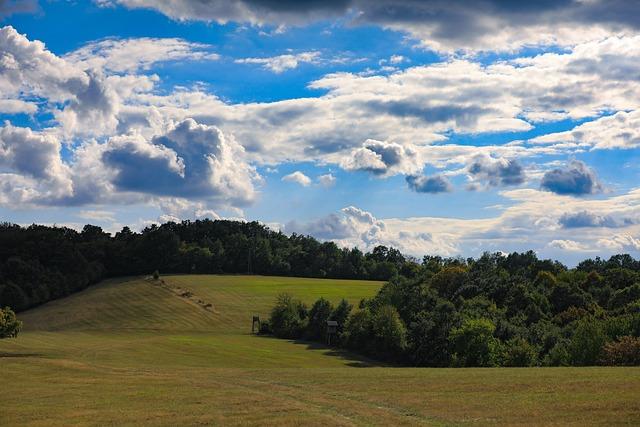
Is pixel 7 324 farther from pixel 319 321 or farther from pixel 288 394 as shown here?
pixel 319 321

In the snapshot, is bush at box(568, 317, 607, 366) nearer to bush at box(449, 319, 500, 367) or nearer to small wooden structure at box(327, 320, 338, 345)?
bush at box(449, 319, 500, 367)

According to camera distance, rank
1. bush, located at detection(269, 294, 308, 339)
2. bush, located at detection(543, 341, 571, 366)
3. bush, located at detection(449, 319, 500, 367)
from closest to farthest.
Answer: bush, located at detection(543, 341, 571, 366)
bush, located at detection(449, 319, 500, 367)
bush, located at detection(269, 294, 308, 339)

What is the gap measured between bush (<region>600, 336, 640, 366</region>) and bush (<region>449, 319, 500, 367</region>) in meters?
20.0

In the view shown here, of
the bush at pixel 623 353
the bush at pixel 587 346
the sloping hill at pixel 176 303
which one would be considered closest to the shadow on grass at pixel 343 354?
the sloping hill at pixel 176 303

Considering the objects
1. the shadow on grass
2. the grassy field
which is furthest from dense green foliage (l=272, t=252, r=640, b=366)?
the grassy field

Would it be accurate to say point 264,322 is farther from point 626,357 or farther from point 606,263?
point 606,263

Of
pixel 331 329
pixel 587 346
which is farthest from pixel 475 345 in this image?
pixel 331 329

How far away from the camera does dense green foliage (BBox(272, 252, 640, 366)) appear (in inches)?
2958

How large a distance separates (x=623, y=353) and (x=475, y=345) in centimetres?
2622

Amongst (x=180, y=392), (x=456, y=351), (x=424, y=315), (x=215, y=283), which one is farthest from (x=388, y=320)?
(x=215, y=283)

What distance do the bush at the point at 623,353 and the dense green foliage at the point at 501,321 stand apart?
106 mm

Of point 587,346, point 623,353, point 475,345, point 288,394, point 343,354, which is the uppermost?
point 623,353

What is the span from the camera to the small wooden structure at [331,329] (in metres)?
109

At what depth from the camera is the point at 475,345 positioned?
8500 cm
